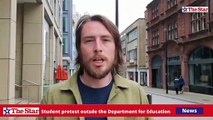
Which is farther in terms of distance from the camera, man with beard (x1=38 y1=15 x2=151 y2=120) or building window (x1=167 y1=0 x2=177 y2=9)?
building window (x1=167 y1=0 x2=177 y2=9)

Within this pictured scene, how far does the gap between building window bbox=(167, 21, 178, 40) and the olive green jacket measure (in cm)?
3537

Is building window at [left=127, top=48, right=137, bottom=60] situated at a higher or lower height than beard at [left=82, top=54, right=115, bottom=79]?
higher

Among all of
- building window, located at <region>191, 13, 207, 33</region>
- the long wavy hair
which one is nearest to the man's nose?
the long wavy hair

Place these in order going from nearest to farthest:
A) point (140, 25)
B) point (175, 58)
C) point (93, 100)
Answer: point (93, 100) → point (175, 58) → point (140, 25)

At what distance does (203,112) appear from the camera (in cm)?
246

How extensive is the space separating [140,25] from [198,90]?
3504cm

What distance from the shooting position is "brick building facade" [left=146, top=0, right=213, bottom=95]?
92.8 feet

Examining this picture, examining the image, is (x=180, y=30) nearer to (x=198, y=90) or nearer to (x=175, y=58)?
(x=175, y=58)

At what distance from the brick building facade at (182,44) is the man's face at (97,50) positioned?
1021 inches

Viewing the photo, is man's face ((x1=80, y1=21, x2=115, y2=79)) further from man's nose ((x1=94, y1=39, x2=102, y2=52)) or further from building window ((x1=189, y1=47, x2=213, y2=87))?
building window ((x1=189, y1=47, x2=213, y2=87))

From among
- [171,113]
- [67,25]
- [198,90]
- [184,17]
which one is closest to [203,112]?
[171,113]

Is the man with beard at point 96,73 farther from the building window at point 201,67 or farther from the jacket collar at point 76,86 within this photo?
the building window at point 201,67

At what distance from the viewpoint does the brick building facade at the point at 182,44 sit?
28297 millimetres

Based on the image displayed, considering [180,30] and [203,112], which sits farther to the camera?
[180,30]
